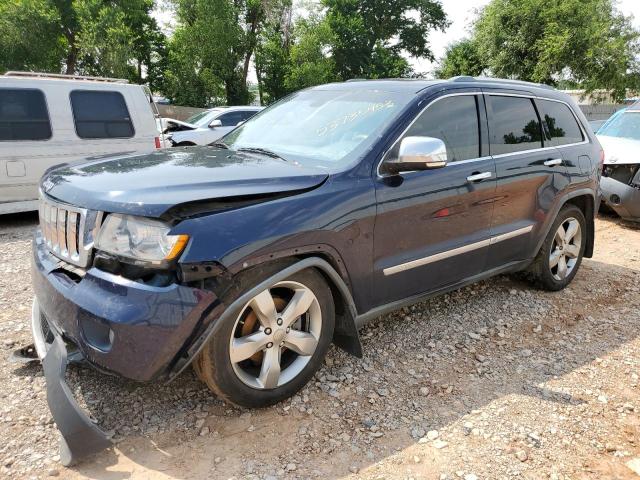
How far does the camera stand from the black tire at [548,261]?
4305 millimetres

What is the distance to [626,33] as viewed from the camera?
23.3 meters

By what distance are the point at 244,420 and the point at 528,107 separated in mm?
3214

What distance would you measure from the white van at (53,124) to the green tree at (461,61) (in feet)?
98.7

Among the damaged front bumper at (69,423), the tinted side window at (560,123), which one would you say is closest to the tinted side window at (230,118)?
the tinted side window at (560,123)

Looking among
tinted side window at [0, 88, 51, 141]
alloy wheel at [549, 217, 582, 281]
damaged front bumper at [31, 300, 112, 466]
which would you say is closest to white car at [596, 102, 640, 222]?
alloy wheel at [549, 217, 582, 281]

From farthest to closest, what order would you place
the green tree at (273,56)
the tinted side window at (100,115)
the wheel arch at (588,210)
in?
the green tree at (273,56) → the tinted side window at (100,115) → the wheel arch at (588,210)

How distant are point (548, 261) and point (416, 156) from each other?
2.19 meters

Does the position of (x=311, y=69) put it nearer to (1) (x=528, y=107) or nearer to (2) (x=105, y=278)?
(1) (x=528, y=107)

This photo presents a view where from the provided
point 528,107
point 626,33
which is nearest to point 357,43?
point 626,33

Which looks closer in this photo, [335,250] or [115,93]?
[335,250]

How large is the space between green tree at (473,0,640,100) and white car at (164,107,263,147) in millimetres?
18449

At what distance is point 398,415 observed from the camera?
2760 millimetres

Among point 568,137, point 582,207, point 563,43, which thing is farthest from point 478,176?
point 563,43

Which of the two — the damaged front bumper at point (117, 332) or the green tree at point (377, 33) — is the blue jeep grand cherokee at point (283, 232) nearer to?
the damaged front bumper at point (117, 332)
